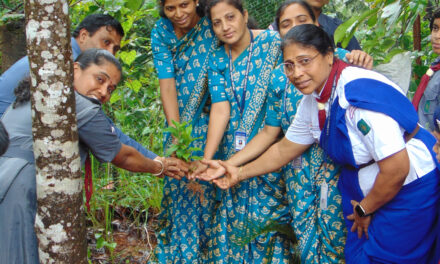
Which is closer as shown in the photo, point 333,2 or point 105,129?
point 105,129

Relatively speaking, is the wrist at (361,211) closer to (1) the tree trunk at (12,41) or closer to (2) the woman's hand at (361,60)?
(2) the woman's hand at (361,60)

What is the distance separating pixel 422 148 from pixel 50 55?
1.80m

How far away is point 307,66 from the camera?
99.5 inches

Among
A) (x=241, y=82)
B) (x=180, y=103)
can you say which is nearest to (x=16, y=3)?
(x=180, y=103)

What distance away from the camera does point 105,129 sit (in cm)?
249

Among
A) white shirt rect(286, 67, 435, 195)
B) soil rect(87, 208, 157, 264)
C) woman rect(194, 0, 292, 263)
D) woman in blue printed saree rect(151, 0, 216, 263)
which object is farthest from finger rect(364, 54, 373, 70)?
soil rect(87, 208, 157, 264)

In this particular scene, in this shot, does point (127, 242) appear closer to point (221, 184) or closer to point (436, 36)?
point (221, 184)

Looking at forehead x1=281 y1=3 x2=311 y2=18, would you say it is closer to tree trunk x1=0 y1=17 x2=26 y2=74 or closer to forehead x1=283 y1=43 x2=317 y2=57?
forehead x1=283 y1=43 x2=317 y2=57

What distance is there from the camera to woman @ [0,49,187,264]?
2.22 metres

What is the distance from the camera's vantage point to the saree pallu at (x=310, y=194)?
2.81 metres

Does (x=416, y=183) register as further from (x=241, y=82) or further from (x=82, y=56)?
(x=82, y=56)

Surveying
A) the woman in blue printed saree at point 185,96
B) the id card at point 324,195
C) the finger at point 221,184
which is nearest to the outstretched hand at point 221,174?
the finger at point 221,184

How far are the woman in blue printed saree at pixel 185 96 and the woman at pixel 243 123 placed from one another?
17 cm

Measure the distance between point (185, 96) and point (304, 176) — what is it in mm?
1166
